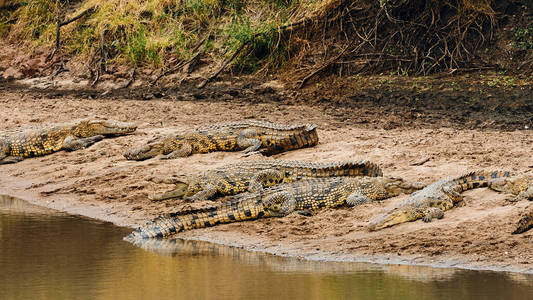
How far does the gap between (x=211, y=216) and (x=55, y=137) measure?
5.03 meters

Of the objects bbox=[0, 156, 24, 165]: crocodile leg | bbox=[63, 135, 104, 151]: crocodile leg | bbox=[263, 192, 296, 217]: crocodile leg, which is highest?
bbox=[263, 192, 296, 217]: crocodile leg

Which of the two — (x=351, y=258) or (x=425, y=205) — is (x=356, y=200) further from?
(x=351, y=258)

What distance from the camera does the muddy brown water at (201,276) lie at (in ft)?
17.5

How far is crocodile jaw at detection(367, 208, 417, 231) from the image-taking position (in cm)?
669

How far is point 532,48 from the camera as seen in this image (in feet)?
40.8

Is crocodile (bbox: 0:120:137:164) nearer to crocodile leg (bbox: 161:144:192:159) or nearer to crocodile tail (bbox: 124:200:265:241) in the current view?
crocodile leg (bbox: 161:144:192:159)

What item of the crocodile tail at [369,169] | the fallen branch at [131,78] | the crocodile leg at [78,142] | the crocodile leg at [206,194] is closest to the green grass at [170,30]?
the fallen branch at [131,78]

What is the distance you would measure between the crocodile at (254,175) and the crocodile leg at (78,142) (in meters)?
3.37

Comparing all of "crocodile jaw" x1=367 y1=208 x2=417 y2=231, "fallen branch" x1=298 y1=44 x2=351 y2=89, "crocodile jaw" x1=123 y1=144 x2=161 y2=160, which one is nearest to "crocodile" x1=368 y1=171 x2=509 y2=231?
"crocodile jaw" x1=367 y1=208 x2=417 y2=231

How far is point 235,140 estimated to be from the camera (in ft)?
33.4

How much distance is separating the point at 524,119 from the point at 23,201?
636 centimetres

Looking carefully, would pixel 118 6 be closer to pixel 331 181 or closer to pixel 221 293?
pixel 331 181

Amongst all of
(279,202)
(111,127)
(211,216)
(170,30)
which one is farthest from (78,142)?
(170,30)

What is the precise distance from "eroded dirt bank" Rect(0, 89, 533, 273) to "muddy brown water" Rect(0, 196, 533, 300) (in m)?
0.26
